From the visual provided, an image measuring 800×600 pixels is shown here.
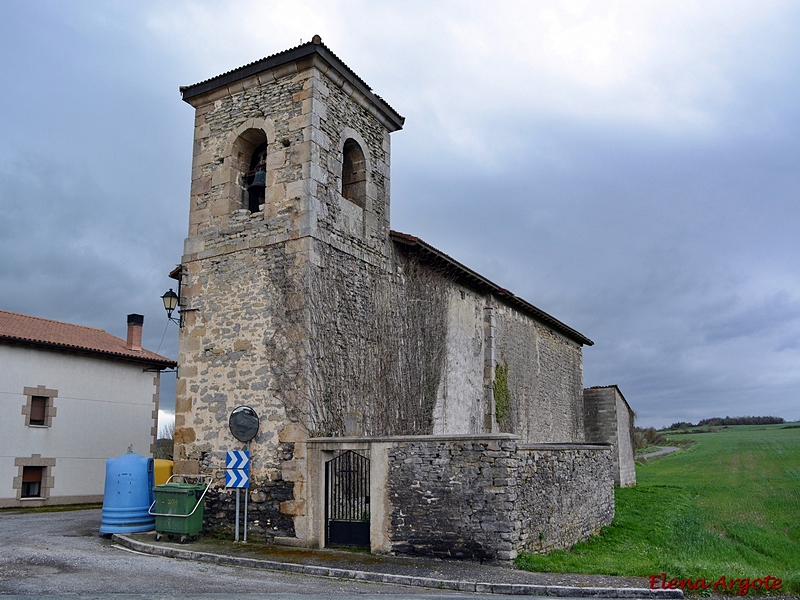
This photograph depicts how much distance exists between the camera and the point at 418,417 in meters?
13.8

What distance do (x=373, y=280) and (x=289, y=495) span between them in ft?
14.0

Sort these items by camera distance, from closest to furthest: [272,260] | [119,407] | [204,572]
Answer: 1. [204,572]
2. [272,260]
3. [119,407]

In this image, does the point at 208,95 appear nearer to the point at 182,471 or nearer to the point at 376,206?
the point at 376,206

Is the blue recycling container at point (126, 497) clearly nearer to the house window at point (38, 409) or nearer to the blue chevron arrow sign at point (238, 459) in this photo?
the blue chevron arrow sign at point (238, 459)

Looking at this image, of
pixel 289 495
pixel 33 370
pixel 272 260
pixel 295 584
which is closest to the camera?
pixel 295 584

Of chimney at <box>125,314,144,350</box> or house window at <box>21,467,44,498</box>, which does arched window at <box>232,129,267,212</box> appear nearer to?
house window at <box>21,467,44,498</box>

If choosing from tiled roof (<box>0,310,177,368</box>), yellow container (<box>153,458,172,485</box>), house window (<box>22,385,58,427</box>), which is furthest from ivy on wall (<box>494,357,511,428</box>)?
house window (<box>22,385,58,427</box>)

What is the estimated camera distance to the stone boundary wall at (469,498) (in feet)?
30.9

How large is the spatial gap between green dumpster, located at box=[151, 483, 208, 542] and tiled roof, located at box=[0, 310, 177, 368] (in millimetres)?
10106

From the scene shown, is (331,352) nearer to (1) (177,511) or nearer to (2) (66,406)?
(1) (177,511)

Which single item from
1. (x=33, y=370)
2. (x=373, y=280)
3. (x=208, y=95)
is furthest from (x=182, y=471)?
(x=33, y=370)

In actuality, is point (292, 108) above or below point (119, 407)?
above

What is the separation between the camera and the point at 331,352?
11.9m

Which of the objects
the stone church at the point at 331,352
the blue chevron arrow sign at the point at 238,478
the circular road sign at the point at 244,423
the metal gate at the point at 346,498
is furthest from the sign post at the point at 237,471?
the metal gate at the point at 346,498
